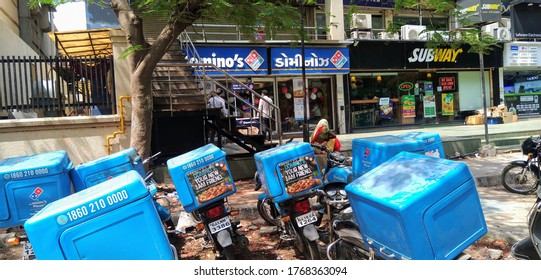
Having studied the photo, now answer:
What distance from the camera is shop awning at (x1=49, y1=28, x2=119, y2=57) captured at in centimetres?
1101

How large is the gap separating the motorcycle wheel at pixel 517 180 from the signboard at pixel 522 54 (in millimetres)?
13310

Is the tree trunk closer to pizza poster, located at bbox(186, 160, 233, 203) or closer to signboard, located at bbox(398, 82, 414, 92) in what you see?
pizza poster, located at bbox(186, 160, 233, 203)

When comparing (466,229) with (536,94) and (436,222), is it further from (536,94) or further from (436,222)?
(536,94)

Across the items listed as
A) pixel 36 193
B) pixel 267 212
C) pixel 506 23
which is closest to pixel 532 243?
pixel 267 212

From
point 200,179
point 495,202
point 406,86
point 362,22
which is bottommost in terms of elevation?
point 495,202

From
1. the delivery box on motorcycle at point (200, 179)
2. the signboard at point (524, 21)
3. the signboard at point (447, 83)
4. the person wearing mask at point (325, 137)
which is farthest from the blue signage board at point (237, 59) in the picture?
the signboard at point (524, 21)

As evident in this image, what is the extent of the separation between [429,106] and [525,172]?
1137 centimetres

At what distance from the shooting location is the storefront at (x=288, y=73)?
14125 millimetres

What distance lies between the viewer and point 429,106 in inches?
717

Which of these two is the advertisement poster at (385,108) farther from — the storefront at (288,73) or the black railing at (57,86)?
the black railing at (57,86)

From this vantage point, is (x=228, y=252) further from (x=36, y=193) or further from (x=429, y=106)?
(x=429, y=106)

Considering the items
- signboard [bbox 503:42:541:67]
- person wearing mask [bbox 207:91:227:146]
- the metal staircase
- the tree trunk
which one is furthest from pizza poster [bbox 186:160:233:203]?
signboard [bbox 503:42:541:67]

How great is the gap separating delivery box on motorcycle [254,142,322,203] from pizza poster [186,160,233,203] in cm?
40

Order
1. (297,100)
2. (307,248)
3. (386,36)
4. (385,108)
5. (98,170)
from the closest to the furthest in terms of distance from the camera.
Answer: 1. (307,248)
2. (98,170)
3. (297,100)
4. (386,36)
5. (385,108)
